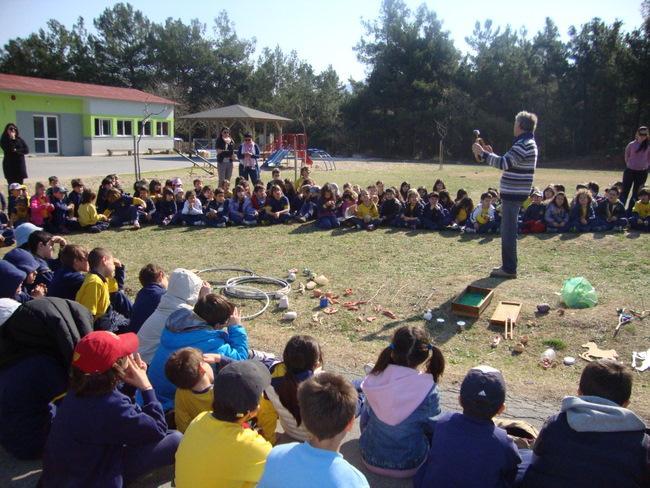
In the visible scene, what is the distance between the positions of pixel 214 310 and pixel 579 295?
428cm

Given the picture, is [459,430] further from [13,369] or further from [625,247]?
[625,247]

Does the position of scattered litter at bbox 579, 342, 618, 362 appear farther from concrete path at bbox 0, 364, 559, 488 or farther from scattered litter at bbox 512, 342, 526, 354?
concrete path at bbox 0, 364, 559, 488

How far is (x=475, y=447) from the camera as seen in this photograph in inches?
103

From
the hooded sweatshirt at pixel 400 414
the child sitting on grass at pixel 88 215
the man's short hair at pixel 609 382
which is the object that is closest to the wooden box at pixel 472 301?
the hooded sweatshirt at pixel 400 414

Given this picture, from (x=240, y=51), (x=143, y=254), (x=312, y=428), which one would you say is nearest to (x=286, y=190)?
(x=143, y=254)

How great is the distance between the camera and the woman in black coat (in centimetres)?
1169

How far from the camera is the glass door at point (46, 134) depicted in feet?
105

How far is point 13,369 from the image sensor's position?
10.9 feet

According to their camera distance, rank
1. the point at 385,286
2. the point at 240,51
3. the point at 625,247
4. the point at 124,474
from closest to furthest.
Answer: the point at 124,474 < the point at 385,286 < the point at 625,247 < the point at 240,51

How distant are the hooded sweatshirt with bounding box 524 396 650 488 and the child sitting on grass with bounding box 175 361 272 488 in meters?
1.39

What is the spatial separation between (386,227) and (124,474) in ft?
28.2

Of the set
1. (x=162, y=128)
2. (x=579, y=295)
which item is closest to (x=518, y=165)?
(x=579, y=295)

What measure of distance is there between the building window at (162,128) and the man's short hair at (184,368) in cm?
3955

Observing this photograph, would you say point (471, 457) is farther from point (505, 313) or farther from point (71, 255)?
point (71, 255)
